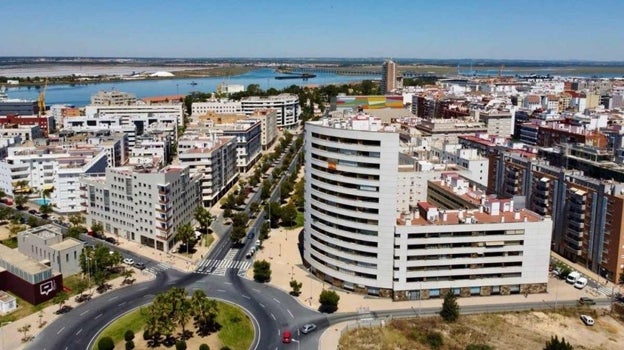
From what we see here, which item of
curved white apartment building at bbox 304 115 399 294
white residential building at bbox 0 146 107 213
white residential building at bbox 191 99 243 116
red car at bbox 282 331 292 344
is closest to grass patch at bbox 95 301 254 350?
red car at bbox 282 331 292 344

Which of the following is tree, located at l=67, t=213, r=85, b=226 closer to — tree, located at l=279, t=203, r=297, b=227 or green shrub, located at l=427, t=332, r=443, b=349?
tree, located at l=279, t=203, r=297, b=227

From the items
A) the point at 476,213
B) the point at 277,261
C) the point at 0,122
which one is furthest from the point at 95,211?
the point at 0,122

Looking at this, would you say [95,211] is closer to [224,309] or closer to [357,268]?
[224,309]

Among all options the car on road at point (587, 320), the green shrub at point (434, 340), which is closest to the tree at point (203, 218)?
the green shrub at point (434, 340)

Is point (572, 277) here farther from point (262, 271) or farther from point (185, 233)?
point (185, 233)

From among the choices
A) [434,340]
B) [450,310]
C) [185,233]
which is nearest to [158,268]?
[185,233]

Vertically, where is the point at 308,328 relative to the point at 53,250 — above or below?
below
